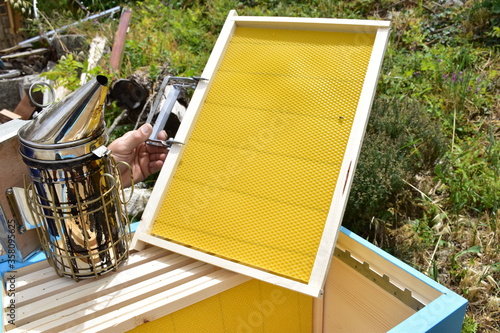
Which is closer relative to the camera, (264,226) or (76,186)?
(76,186)

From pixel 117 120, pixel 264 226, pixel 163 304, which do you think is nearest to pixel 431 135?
pixel 264 226

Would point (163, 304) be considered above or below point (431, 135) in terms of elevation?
below

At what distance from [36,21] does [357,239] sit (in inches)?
231

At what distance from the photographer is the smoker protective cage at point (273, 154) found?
5.62 ft

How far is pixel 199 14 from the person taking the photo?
19.2 feet

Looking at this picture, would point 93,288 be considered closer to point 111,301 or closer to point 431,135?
point 111,301

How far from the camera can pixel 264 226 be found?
1766 millimetres

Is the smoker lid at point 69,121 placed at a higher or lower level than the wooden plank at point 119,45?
higher

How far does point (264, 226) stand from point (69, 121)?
0.79 metres

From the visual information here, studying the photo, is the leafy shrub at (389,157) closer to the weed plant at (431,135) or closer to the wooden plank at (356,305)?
the weed plant at (431,135)

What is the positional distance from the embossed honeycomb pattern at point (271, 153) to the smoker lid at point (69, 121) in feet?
1.85

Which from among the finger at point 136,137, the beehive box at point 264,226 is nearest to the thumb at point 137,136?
the finger at point 136,137

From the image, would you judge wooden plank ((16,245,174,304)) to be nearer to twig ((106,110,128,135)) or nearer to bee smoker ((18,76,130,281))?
bee smoker ((18,76,130,281))

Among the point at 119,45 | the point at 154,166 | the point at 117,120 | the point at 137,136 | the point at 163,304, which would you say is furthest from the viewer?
the point at 119,45
